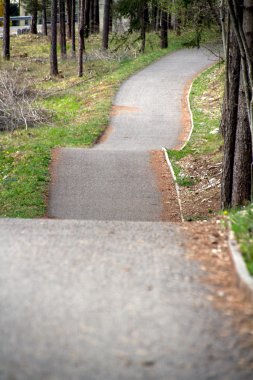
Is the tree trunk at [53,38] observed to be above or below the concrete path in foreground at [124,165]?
above

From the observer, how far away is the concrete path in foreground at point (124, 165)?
1556 centimetres

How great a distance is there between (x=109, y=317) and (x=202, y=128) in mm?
20256

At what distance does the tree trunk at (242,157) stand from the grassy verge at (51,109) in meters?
4.34

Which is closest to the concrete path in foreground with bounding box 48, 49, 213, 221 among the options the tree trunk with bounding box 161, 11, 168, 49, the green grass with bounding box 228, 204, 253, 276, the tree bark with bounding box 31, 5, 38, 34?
the green grass with bounding box 228, 204, 253, 276

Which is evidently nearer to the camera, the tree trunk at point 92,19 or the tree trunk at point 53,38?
the tree trunk at point 53,38

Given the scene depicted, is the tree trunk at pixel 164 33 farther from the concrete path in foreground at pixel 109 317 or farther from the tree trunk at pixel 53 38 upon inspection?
Result: the concrete path in foreground at pixel 109 317

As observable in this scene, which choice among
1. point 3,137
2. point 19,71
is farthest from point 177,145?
point 19,71

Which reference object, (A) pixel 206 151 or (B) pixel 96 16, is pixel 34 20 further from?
(A) pixel 206 151

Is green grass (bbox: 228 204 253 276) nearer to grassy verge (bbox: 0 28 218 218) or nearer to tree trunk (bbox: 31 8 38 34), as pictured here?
grassy verge (bbox: 0 28 218 218)

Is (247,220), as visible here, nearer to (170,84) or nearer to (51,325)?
(51,325)

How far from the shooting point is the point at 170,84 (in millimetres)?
36000

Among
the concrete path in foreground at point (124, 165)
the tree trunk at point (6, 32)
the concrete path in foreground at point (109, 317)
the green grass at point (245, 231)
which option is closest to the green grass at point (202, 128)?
the concrete path in foreground at point (124, 165)

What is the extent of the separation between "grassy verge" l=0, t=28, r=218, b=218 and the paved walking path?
644 cm

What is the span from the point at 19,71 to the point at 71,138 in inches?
810
